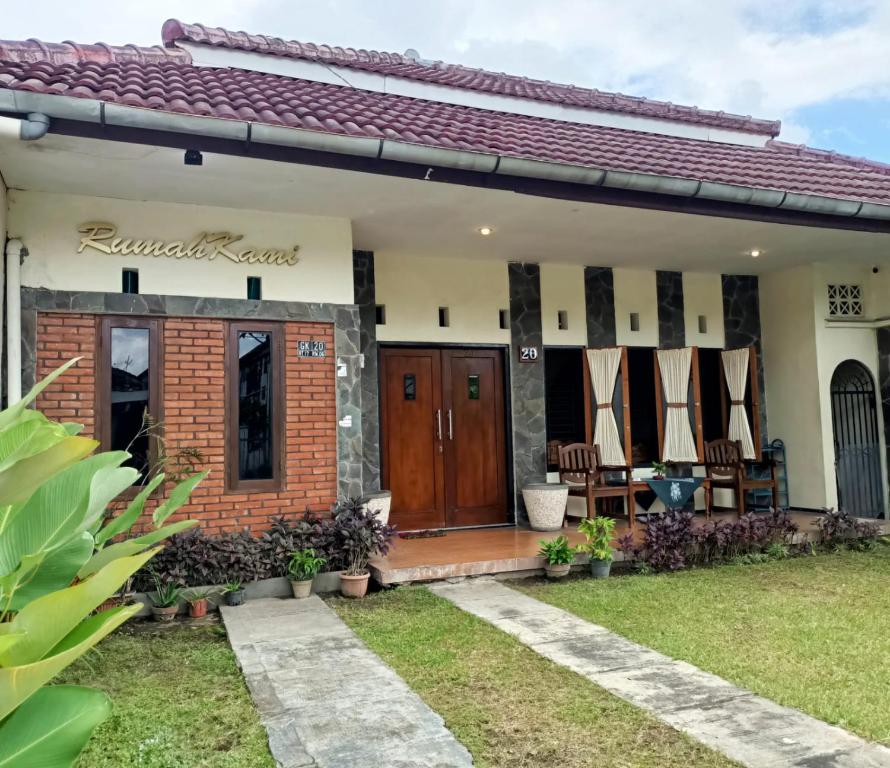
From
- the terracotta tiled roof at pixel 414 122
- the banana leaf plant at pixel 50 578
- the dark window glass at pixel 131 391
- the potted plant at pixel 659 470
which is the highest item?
the terracotta tiled roof at pixel 414 122

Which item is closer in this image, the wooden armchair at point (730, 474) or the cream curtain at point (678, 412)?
the wooden armchair at point (730, 474)

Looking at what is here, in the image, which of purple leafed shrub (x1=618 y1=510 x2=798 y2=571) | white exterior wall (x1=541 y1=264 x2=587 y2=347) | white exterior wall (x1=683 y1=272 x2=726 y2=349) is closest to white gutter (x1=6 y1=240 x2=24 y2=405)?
purple leafed shrub (x1=618 y1=510 x2=798 y2=571)

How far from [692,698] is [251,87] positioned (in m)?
5.63

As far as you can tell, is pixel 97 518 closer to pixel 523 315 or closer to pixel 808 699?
pixel 808 699

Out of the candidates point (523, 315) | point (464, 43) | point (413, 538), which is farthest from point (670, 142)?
point (464, 43)

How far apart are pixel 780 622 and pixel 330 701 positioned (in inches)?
125

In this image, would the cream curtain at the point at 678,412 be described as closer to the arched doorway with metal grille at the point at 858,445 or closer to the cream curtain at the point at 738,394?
the cream curtain at the point at 738,394

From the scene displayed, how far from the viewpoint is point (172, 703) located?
12.2ft

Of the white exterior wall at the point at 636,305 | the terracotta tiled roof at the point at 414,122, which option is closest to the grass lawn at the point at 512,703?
the terracotta tiled roof at the point at 414,122

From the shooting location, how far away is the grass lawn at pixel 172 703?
3102 mm

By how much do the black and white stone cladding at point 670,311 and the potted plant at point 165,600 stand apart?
6551 mm

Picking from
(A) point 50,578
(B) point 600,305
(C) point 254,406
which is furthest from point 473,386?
(A) point 50,578

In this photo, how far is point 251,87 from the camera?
6227mm

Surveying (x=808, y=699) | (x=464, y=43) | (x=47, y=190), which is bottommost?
(x=808, y=699)
